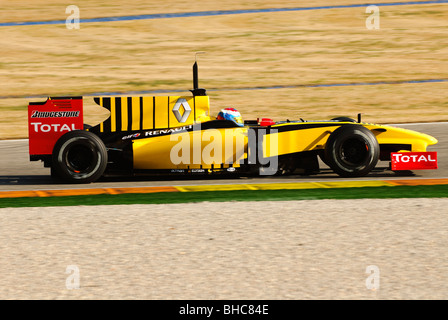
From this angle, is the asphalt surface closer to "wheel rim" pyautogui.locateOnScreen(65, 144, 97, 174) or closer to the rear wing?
"wheel rim" pyautogui.locateOnScreen(65, 144, 97, 174)

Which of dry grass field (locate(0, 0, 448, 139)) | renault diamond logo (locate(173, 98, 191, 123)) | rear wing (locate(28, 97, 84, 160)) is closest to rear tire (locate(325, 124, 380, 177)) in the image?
renault diamond logo (locate(173, 98, 191, 123))

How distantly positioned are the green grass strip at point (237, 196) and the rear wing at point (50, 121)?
86 cm

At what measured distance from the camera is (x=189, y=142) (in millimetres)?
8789

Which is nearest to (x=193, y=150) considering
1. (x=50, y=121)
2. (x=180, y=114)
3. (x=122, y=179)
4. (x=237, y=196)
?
(x=180, y=114)

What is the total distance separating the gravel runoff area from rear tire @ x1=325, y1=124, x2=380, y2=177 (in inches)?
45.8

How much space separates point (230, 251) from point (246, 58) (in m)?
15.6

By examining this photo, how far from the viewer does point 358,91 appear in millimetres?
18188

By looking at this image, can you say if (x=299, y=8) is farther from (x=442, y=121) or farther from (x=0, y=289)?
(x=0, y=289)

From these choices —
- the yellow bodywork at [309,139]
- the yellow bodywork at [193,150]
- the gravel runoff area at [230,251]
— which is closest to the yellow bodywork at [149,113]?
the yellow bodywork at [193,150]

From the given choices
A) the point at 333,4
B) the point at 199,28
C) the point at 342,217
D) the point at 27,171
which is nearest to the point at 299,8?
the point at 333,4

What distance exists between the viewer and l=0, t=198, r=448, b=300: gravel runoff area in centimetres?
474

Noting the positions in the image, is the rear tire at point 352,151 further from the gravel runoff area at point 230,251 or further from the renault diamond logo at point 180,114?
the renault diamond logo at point 180,114

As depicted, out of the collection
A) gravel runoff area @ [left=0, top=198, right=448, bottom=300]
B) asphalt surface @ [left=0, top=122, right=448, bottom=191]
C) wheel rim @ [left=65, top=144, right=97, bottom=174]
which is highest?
wheel rim @ [left=65, top=144, right=97, bottom=174]

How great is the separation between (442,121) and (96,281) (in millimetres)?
11179
